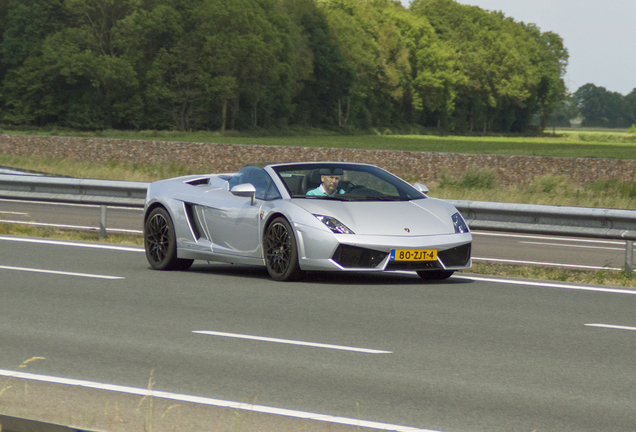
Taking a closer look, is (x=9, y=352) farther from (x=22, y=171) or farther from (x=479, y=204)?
(x=22, y=171)

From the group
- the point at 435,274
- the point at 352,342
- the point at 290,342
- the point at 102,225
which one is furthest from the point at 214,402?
the point at 102,225

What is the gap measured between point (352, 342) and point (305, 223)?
2.68 m

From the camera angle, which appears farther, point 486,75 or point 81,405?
point 486,75

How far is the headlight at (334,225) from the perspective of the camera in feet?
30.7

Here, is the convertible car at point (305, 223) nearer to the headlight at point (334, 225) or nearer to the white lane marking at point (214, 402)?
the headlight at point (334, 225)

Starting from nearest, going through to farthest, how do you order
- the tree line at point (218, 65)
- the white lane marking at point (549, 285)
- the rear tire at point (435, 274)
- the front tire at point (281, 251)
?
the front tire at point (281, 251) < the white lane marking at point (549, 285) < the rear tire at point (435, 274) < the tree line at point (218, 65)

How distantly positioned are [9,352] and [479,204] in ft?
23.8

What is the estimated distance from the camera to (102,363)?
616cm

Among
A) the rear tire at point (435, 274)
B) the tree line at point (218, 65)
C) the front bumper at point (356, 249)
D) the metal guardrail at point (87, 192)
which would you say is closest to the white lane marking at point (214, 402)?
the front bumper at point (356, 249)

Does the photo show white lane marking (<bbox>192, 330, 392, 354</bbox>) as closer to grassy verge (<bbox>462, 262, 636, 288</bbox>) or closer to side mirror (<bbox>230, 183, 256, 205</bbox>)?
side mirror (<bbox>230, 183, 256, 205</bbox>)

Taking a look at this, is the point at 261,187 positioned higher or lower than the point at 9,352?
higher

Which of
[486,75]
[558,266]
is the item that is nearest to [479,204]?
[558,266]

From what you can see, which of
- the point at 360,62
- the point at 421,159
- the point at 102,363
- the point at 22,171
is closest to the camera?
the point at 102,363

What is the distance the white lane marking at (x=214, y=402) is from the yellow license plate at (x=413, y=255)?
4.28 metres
